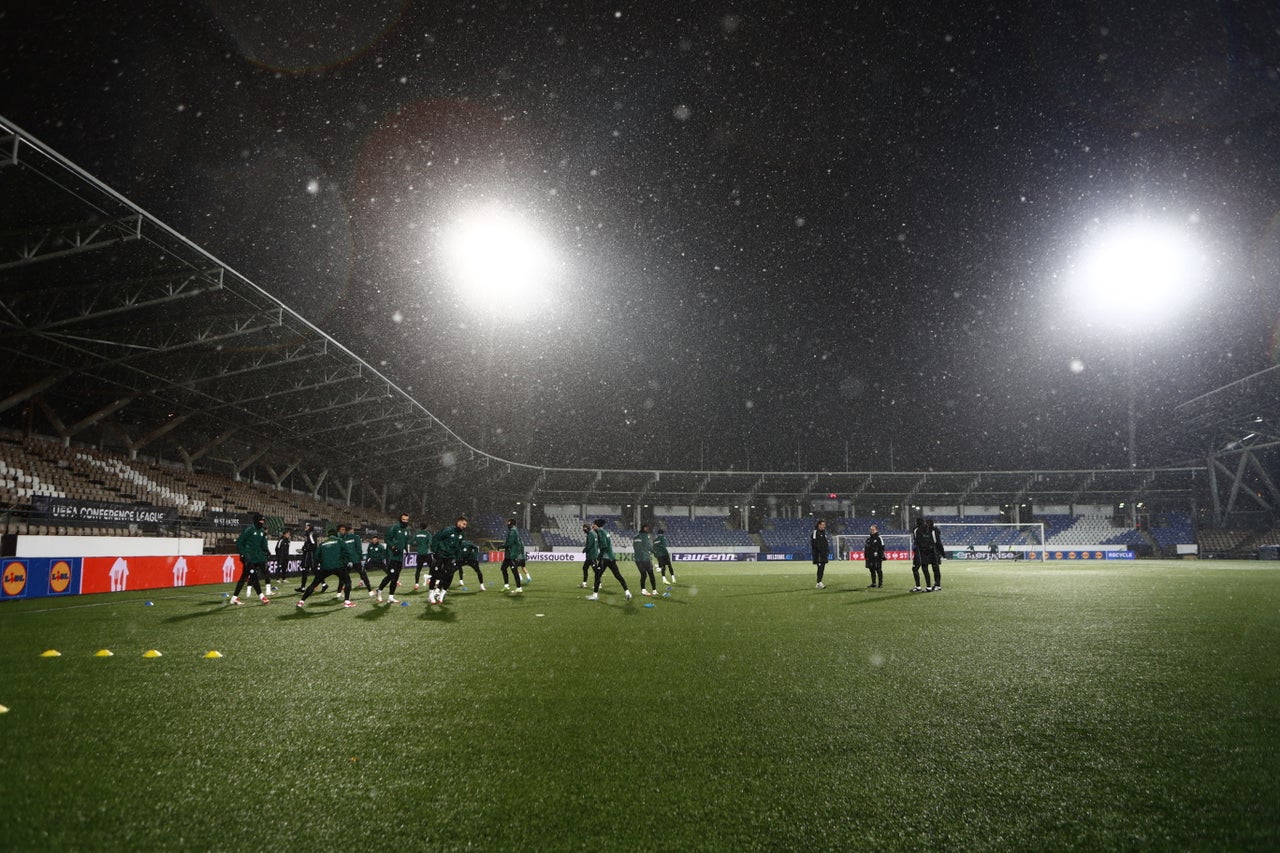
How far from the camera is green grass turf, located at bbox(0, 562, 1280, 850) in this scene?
314cm

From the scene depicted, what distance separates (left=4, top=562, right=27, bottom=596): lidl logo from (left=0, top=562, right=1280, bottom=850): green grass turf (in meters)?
8.45

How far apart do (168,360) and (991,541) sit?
5693 centimetres

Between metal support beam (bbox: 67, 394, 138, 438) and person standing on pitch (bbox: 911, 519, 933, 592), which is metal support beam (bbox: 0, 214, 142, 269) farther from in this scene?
person standing on pitch (bbox: 911, 519, 933, 592)

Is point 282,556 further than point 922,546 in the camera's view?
Yes

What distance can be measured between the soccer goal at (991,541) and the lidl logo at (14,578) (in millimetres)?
53804

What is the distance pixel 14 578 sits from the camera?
15984 mm

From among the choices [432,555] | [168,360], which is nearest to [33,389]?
[168,360]

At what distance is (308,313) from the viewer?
28.5 metres

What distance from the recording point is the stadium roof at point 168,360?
16609mm

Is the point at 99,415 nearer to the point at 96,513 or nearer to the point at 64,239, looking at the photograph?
the point at 96,513

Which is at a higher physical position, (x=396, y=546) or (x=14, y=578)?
(x=396, y=546)

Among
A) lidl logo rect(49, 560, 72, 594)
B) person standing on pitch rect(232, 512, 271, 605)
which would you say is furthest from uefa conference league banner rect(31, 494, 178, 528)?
person standing on pitch rect(232, 512, 271, 605)

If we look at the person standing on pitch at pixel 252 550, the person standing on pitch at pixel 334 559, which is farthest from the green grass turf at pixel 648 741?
the person standing on pitch at pixel 252 550

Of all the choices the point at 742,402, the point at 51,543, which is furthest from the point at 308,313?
the point at 742,402
